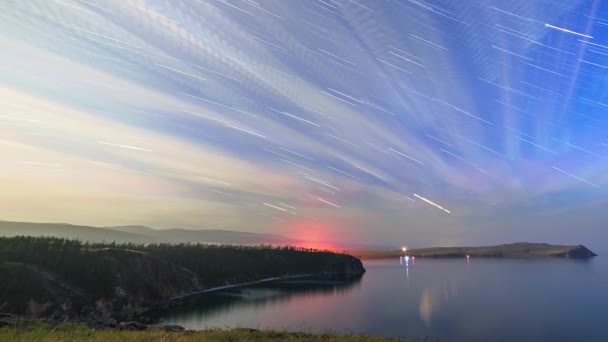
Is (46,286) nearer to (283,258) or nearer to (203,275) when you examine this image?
(203,275)

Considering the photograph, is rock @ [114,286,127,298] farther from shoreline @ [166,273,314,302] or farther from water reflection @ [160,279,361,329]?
shoreline @ [166,273,314,302]

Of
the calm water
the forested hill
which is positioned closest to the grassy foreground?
the calm water

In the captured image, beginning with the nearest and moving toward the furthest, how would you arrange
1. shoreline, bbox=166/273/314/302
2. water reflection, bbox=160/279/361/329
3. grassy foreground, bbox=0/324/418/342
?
grassy foreground, bbox=0/324/418/342 → water reflection, bbox=160/279/361/329 → shoreline, bbox=166/273/314/302

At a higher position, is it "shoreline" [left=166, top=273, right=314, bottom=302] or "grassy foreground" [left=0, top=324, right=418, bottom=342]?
"grassy foreground" [left=0, top=324, right=418, bottom=342]

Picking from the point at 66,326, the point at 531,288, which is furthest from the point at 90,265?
the point at 531,288

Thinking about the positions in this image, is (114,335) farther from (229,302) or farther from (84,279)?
(229,302)

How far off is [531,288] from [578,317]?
5664 centimetres

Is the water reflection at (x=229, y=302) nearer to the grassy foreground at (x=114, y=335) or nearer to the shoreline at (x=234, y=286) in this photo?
the shoreline at (x=234, y=286)

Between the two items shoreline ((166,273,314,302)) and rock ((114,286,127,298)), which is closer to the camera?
rock ((114,286,127,298))

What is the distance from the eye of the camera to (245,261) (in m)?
166

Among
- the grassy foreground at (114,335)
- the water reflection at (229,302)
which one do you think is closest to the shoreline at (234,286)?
the water reflection at (229,302)

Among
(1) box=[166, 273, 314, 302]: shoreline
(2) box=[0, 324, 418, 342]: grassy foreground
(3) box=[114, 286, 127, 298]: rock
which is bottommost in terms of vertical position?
(1) box=[166, 273, 314, 302]: shoreline

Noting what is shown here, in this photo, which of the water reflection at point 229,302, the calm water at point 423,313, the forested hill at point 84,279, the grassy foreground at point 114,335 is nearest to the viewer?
the grassy foreground at point 114,335

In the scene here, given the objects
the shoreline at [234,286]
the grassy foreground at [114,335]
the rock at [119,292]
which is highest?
the grassy foreground at [114,335]
